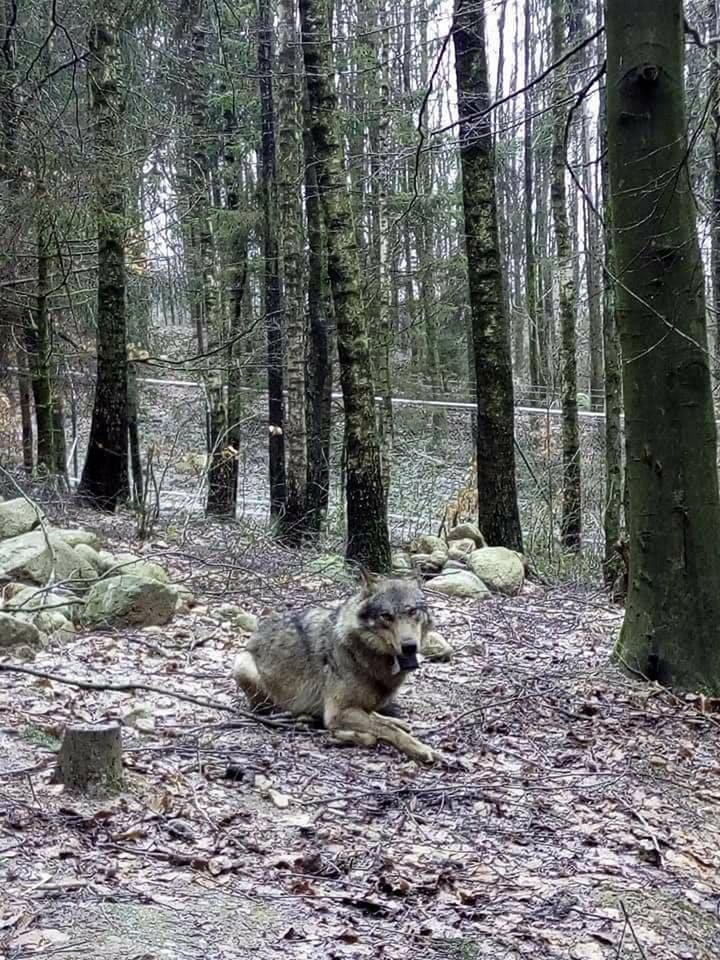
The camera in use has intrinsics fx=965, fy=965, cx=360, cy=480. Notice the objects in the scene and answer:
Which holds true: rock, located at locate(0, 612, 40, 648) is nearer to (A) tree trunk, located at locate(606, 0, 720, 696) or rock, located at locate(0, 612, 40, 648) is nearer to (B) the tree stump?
(B) the tree stump

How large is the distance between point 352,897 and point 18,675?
139 inches

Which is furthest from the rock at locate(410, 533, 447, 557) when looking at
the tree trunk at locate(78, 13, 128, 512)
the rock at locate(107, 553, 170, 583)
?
the rock at locate(107, 553, 170, 583)

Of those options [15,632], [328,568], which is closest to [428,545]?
[328,568]

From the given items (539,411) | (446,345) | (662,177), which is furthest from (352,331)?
(446,345)

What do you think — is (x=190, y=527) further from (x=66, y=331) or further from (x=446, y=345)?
(x=446, y=345)

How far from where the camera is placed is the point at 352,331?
436 inches

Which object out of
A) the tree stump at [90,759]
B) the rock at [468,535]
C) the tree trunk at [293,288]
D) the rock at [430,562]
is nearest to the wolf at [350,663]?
the tree stump at [90,759]

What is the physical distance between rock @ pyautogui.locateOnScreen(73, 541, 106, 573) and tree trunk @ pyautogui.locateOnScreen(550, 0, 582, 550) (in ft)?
28.6

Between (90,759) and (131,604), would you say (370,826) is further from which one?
(131,604)

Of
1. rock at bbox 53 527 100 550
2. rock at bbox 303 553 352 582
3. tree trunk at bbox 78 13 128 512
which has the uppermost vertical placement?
tree trunk at bbox 78 13 128 512

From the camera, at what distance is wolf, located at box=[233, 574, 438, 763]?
583cm

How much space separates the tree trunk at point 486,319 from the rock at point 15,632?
23.2ft

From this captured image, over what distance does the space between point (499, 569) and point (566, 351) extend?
261 inches

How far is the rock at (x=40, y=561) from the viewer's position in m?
8.58
